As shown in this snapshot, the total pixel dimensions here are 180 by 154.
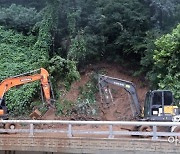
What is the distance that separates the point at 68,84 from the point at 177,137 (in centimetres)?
1130

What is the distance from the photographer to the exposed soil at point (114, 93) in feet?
76.8

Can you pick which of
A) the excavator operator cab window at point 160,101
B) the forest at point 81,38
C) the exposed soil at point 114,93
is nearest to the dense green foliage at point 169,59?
the forest at point 81,38

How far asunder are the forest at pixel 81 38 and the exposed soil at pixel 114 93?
1.55 ft

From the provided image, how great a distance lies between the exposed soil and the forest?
0.47 m

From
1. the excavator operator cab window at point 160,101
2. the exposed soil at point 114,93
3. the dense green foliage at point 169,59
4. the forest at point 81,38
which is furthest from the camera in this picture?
the forest at point 81,38

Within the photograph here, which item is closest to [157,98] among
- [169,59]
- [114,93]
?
[169,59]

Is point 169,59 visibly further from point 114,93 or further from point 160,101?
point 160,101

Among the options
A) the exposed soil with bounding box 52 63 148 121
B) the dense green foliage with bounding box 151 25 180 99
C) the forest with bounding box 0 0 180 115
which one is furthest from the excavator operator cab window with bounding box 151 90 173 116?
the forest with bounding box 0 0 180 115

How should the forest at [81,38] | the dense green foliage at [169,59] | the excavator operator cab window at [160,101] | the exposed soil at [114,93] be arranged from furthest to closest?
the forest at [81,38]
the exposed soil at [114,93]
the dense green foliage at [169,59]
the excavator operator cab window at [160,101]

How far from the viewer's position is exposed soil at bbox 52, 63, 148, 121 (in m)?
23.4

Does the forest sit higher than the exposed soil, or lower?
higher

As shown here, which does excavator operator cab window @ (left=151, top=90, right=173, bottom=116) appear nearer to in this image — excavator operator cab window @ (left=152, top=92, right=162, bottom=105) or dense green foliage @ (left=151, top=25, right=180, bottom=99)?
excavator operator cab window @ (left=152, top=92, right=162, bottom=105)

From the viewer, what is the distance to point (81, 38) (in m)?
24.8

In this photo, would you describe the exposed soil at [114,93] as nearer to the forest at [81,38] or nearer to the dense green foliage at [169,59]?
the forest at [81,38]
